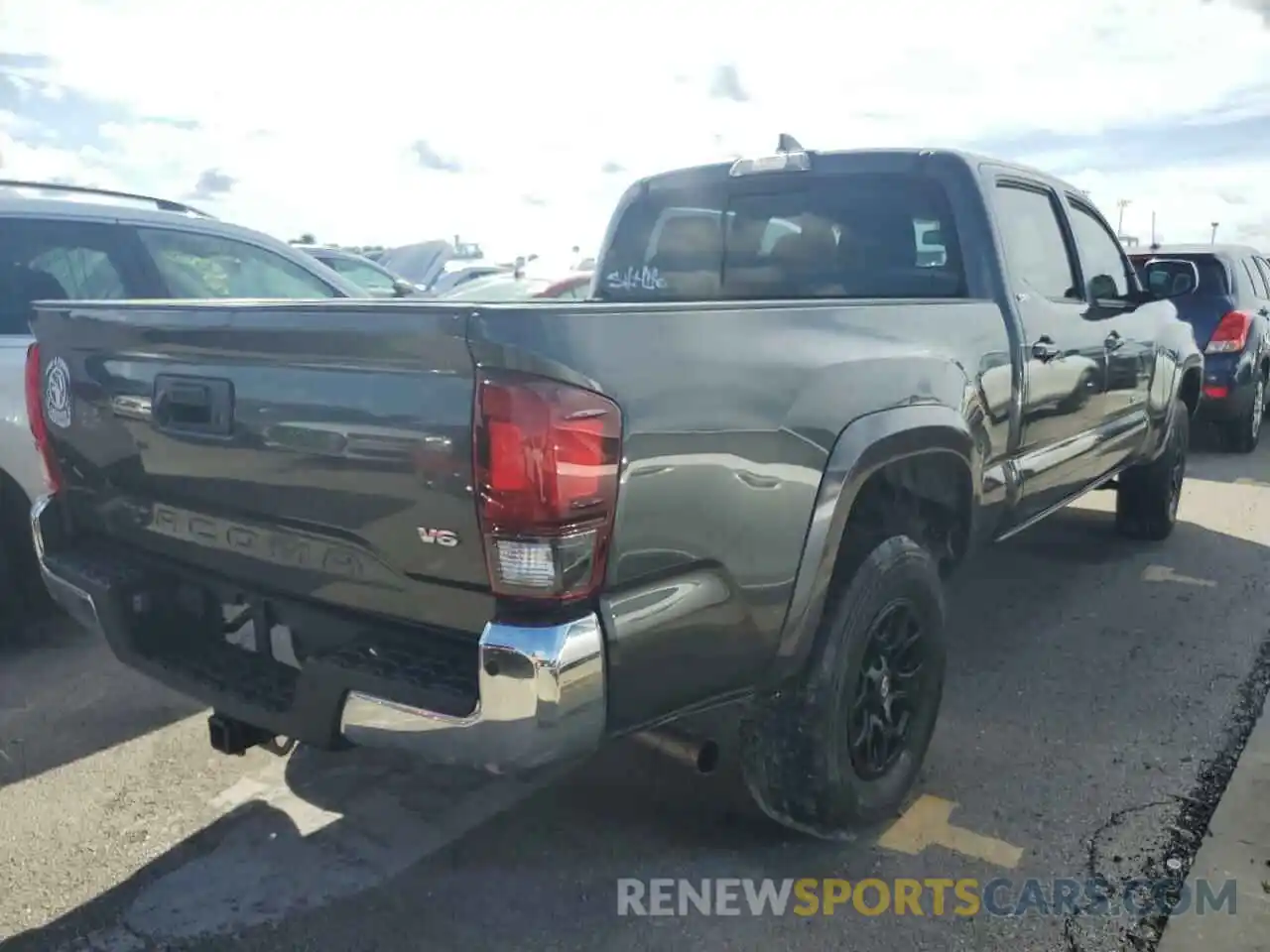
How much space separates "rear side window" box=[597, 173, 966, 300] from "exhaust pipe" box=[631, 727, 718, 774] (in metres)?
1.81

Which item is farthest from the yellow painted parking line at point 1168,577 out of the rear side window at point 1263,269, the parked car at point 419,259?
the parked car at point 419,259

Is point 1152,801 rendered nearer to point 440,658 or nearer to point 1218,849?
point 1218,849

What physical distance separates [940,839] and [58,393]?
2657 millimetres

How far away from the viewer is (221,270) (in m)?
4.93

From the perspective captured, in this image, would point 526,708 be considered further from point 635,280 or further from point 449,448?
point 635,280

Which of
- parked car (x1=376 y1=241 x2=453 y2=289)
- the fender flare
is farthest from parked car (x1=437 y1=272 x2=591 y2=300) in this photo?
the fender flare

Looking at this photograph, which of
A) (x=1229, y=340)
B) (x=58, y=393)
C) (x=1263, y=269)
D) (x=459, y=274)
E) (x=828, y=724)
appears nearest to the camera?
(x=828, y=724)

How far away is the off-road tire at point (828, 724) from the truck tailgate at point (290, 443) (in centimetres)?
94

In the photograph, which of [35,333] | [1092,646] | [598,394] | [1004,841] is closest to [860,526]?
[1004,841]

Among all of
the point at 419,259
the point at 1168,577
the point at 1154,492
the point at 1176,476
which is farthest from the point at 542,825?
the point at 419,259

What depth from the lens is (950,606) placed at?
4.96 metres

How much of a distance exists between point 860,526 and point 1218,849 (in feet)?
4.12

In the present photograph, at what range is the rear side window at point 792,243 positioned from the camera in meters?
3.82

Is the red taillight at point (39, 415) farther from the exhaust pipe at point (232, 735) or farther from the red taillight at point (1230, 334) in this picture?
the red taillight at point (1230, 334)
